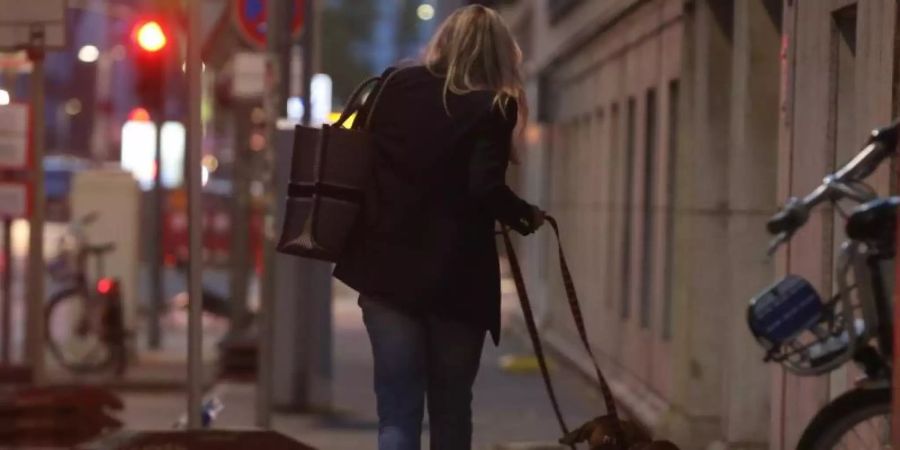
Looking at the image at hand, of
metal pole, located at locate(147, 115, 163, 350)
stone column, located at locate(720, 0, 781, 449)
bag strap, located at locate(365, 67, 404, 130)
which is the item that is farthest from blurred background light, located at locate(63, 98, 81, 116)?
bag strap, located at locate(365, 67, 404, 130)

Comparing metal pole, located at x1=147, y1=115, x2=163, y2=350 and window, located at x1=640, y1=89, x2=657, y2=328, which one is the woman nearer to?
window, located at x1=640, y1=89, x2=657, y2=328

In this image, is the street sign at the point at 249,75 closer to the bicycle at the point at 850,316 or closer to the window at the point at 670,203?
the window at the point at 670,203

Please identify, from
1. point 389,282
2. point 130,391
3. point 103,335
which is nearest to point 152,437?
point 389,282

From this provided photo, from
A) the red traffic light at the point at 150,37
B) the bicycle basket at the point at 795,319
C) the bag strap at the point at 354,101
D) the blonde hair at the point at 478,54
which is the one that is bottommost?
the bicycle basket at the point at 795,319

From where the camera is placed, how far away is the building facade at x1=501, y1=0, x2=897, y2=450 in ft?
34.0

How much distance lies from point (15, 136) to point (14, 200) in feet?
1.38

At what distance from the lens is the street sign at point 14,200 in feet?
48.2

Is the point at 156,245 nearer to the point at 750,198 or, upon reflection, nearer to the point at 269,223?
the point at 269,223

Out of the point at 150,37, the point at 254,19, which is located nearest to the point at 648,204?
the point at 254,19

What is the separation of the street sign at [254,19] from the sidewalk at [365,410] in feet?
7.25

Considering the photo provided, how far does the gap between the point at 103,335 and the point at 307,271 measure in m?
3.55

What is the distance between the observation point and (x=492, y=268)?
315 inches

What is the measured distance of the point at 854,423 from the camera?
7023mm

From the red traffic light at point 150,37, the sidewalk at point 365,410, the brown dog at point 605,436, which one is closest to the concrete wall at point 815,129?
the sidewalk at point 365,410
